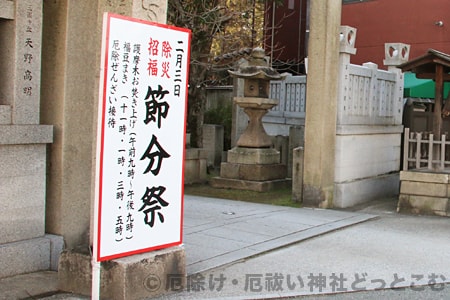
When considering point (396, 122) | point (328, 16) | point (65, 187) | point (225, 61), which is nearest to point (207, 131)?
point (225, 61)

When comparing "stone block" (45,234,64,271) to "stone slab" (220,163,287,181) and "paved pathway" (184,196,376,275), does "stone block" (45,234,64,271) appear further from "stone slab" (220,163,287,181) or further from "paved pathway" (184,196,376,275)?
"stone slab" (220,163,287,181)

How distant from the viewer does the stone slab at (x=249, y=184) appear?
13.3 meters

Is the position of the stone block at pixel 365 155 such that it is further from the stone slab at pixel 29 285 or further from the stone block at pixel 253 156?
the stone slab at pixel 29 285

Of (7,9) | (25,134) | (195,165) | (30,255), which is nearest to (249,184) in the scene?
(195,165)

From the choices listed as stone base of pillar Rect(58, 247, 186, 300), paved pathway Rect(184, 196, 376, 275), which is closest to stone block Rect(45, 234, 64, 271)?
stone base of pillar Rect(58, 247, 186, 300)

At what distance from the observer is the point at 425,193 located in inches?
424

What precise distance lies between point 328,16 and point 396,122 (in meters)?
3.73

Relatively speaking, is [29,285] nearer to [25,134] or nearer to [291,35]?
[25,134]

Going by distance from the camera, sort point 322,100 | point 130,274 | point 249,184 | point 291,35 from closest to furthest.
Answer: point 130,274 < point 322,100 < point 249,184 < point 291,35

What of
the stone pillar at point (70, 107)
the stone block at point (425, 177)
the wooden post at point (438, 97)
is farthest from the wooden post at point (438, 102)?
the stone pillar at point (70, 107)

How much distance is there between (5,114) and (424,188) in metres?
7.85

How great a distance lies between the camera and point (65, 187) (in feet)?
21.1

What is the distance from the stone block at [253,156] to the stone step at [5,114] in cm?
826

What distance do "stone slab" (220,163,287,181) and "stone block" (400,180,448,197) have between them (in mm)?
3558
